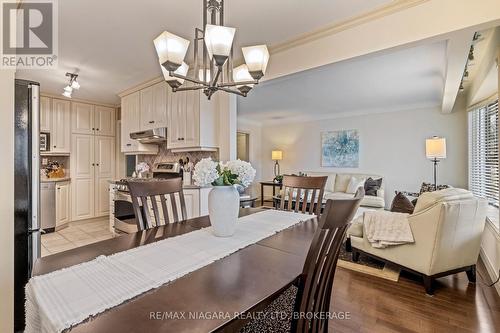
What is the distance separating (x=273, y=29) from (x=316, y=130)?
15.9 feet

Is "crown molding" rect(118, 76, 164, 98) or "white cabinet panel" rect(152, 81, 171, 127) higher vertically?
"crown molding" rect(118, 76, 164, 98)

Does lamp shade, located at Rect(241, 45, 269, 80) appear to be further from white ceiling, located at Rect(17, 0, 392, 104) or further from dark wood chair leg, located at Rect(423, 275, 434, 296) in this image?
dark wood chair leg, located at Rect(423, 275, 434, 296)

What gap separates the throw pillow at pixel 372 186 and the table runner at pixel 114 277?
458cm

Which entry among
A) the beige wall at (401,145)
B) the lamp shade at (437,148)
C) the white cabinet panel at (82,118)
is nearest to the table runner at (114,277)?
the lamp shade at (437,148)

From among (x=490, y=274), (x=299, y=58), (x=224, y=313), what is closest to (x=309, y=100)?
(x=299, y=58)

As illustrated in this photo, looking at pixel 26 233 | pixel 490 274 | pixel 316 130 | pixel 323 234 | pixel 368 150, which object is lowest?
pixel 490 274

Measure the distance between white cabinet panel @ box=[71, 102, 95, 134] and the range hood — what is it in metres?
1.55

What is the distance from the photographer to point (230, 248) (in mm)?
1236

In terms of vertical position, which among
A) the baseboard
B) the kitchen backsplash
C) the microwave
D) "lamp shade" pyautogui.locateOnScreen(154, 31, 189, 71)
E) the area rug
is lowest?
the area rug

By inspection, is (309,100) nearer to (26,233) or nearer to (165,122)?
(165,122)

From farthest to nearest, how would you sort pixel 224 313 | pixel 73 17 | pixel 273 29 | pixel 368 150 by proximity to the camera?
pixel 368 150 → pixel 273 29 → pixel 73 17 → pixel 224 313

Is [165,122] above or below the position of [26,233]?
above

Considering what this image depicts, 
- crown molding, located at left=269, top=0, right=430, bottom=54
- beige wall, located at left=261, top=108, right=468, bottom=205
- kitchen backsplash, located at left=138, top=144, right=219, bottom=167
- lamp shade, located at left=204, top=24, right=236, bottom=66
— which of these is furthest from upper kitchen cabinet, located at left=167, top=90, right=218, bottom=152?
beige wall, located at left=261, top=108, right=468, bottom=205

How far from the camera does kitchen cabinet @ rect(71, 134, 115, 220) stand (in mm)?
4957
